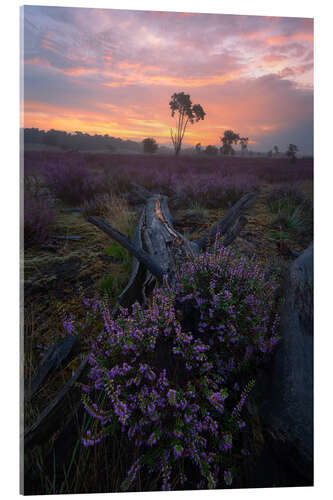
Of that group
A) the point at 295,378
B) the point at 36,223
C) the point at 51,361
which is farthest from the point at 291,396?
the point at 36,223

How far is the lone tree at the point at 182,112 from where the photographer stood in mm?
2426

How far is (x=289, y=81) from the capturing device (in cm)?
230

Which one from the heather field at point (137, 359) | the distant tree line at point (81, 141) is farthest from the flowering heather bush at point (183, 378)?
the distant tree line at point (81, 141)

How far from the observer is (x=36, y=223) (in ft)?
8.81

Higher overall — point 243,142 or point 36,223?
point 243,142

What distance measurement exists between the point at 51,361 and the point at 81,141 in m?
2.20

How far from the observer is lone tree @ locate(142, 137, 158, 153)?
8.73 ft

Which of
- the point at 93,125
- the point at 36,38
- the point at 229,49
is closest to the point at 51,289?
the point at 93,125

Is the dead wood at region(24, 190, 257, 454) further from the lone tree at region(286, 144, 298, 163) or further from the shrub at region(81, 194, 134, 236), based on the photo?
the lone tree at region(286, 144, 298, 163)

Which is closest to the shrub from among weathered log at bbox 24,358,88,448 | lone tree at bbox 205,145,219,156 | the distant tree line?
the distant tree line

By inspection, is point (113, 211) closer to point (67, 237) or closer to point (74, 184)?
point (67, 237)

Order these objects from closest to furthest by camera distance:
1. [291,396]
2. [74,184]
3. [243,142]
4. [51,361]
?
1. [291,396]
2. [51,361]
3. [243,142]
4. [74,184]

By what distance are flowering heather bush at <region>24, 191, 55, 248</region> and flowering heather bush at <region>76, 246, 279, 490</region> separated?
1.58 m
